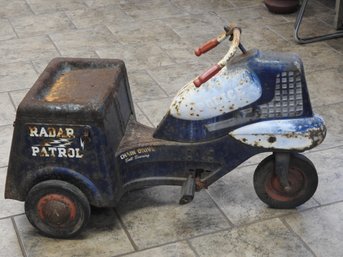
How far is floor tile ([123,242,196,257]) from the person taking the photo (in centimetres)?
354

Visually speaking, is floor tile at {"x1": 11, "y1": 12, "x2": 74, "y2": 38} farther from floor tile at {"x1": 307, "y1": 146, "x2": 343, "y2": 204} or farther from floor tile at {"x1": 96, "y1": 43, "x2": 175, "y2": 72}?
floor tile at {"x1": 307, "y1": 146, "x2": 343, "y2": 204}

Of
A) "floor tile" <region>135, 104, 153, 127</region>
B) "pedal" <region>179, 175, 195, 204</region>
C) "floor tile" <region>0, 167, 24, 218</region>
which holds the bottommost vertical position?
"floor tile" <region>135, 104, 153, 127</region>

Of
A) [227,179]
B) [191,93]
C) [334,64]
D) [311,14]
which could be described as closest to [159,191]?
[227,179]

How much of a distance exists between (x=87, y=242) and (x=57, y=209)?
210mm

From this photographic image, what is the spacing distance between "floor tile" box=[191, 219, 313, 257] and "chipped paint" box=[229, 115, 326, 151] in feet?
1.31

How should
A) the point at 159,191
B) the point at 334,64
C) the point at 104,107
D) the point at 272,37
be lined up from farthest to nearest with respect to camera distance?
the point at 272,37, the point at 334,64, the point at 159,191, the point at 104,107

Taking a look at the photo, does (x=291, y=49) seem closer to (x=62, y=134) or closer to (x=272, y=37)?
(x=272, y=37)

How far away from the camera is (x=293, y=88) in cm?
353

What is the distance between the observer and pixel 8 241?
3654mm

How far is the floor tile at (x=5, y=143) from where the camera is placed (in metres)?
4.32

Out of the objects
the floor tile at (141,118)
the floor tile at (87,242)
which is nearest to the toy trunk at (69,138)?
the floor tile at (87,242)

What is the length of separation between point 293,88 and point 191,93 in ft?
1.52

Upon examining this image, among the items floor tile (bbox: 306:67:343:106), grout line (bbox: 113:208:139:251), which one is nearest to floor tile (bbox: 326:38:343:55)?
floor tile (bbox: 306:67:343:106)

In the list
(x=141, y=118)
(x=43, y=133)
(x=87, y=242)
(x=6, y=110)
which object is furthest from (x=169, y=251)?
(x=6, y=110)
